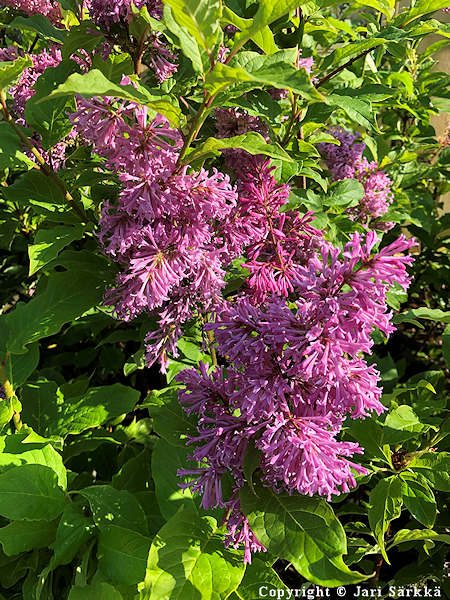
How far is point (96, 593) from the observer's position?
1066 millimetres

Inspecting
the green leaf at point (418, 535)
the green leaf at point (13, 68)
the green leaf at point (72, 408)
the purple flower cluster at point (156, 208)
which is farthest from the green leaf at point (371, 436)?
the green leaf at point (13, 68)

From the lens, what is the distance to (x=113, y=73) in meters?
1.11

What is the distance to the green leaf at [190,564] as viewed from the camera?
1005 mm

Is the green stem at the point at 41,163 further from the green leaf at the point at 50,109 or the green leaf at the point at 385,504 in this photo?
the green leaf at the point at 385,504

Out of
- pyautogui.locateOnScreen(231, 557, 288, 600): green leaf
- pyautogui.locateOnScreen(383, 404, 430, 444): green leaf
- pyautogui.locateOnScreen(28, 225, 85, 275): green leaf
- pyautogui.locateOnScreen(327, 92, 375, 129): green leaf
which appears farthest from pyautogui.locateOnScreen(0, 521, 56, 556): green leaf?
pyautogui.locateOnScreen(327, 92, 375, 129): green leaf

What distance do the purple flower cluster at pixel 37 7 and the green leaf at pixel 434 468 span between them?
1664 mm

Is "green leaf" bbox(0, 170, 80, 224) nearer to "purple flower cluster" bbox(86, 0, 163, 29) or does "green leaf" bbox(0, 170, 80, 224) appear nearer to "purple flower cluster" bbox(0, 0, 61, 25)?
"purple flower cluster" bbox(86, 0, 163, 29)

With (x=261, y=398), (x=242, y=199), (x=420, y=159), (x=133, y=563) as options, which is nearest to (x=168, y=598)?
(x=133, y=563)

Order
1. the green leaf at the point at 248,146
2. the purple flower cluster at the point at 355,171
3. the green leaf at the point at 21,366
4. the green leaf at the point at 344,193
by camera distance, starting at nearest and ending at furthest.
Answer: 1. the green leaf at the point at 248,146
2. the green leaf at the point at 21,366
3. the green leaf at the point at 344,193
4. the purple flower cluster at the point at 355,171

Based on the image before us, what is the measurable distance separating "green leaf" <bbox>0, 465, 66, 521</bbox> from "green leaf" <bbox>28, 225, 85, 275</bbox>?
1.45ft

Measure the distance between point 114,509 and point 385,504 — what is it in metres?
0.62

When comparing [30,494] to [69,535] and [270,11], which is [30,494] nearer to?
[69,535]

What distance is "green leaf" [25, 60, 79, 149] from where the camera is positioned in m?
1.19

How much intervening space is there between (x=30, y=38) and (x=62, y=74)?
103 centimetres
